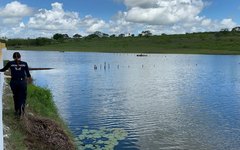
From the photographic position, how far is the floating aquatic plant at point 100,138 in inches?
908

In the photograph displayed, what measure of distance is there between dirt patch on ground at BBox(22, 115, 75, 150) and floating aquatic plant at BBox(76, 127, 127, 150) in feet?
14.6

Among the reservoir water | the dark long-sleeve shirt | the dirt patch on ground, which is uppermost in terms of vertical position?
the dark long-sleeve shirt

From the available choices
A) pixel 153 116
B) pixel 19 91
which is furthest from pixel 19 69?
pixel 153 116

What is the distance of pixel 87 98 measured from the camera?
142 ft

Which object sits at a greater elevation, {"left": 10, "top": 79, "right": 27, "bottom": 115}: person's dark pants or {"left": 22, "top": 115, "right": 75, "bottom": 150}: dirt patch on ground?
{"left": 10, "top": 79, "right": 27, "bottom": 115}: person's dark pants

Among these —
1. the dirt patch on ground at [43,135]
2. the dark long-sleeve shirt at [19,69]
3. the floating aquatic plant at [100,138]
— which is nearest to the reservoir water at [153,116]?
the floating aquatic plant at [100,138]

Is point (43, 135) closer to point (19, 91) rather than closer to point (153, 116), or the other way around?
point (19, 91)

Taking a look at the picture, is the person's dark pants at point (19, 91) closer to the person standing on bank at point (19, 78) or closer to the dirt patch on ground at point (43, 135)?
the person standing on bank at point (19, 78)

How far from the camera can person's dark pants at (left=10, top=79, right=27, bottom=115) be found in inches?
640

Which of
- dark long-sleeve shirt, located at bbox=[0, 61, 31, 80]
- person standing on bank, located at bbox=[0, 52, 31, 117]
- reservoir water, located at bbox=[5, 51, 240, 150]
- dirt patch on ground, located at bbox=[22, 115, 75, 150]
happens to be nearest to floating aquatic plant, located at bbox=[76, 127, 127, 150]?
reservoir water, located at bbox=[5, 51, 240, 150]

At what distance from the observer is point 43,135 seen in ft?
55.7

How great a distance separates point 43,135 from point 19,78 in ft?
8.85

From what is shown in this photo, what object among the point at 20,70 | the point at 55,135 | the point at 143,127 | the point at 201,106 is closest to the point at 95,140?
the point at 143,127

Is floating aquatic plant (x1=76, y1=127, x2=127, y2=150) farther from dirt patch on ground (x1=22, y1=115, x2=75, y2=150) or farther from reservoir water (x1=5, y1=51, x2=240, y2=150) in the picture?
dirt patch on ground (x1=22, y1=115, x2=75, y2=150)
